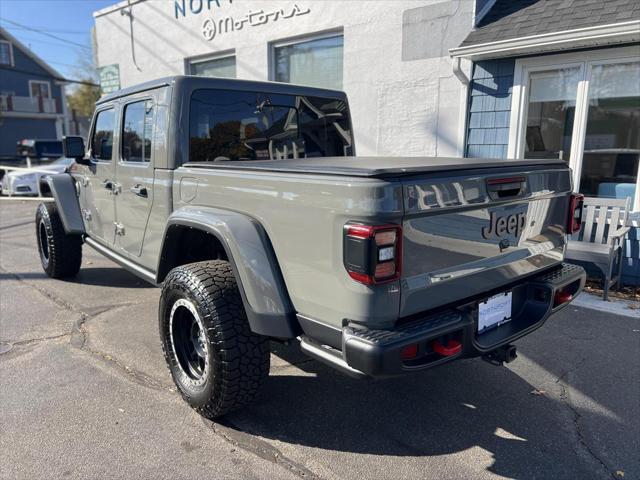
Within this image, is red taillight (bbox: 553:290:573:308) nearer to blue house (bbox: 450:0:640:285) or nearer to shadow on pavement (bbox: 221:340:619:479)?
shadow on pavement (bbox: 221:340:619:479)

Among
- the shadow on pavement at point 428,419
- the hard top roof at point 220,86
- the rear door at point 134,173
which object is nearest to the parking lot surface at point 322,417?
the shadow on pavement at point 428,419

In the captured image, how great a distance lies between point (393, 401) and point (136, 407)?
1588mm

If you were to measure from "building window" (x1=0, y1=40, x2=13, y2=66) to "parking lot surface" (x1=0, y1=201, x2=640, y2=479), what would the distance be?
3560 cm

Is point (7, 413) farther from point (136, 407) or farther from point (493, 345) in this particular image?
point (493, 345)

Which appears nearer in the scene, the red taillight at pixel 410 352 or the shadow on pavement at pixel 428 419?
the red taillight at pixel 410 352

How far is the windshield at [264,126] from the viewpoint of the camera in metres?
3.41

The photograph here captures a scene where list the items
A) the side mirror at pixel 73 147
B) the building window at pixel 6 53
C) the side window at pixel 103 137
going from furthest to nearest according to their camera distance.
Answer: the building window at pixel 6 53 → the side mirror at pixel 73 147 → the side window at pixel 103 137

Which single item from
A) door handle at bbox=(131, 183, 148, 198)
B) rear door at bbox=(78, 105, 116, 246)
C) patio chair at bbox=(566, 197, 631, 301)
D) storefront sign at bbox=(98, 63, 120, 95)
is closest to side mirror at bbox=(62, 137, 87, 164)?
rear door at bbox=(78, 105, 116, 246)

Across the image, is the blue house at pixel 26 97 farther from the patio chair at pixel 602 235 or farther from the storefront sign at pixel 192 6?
the patio chair at pixel 602 235

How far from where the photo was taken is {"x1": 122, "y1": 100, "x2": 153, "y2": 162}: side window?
11.6ft

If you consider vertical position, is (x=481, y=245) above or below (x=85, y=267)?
above

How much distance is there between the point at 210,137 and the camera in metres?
3.46

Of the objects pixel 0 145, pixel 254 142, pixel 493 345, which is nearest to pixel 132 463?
pixel 493 345

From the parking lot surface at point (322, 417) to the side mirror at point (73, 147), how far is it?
160 cm
